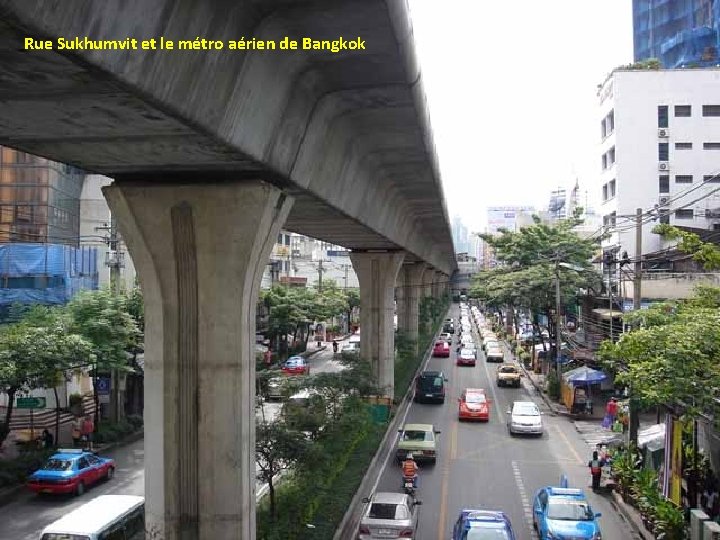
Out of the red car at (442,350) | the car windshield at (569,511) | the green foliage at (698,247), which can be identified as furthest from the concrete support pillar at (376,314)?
the red car at (442,350)

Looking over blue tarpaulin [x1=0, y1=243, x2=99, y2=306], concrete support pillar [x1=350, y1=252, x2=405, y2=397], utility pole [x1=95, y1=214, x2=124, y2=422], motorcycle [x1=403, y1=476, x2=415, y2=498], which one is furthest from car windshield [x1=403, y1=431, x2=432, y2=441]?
blue tarpaulin [x1=0, y1=243, x2=99, y2=306]

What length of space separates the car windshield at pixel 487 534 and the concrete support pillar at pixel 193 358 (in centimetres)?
404

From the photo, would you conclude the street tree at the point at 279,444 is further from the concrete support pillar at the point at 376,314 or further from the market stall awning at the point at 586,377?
the market stall awning at the point at 586,377

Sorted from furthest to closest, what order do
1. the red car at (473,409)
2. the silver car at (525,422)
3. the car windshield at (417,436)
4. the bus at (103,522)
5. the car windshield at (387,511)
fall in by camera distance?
the red car at (473,409), the silver car at (525,422), the car windshield at (417,436), the car windshield at (387,511), the bus at (103,522)

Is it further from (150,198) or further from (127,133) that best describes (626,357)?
(127,133)

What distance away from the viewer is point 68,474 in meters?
16.8

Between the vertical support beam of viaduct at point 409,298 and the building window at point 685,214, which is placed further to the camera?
the vertical support beam of viaduct at point 409,298

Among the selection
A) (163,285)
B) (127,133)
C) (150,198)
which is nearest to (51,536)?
(163,285)

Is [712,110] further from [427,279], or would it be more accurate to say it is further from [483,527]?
[483,527]

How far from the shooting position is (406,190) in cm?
→ 1733

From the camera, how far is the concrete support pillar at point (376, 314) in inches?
1051

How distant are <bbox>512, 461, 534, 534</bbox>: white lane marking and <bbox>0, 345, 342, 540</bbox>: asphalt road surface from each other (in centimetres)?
589

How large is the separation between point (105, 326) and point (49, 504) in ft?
20.4

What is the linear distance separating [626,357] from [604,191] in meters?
Result: 35.4
